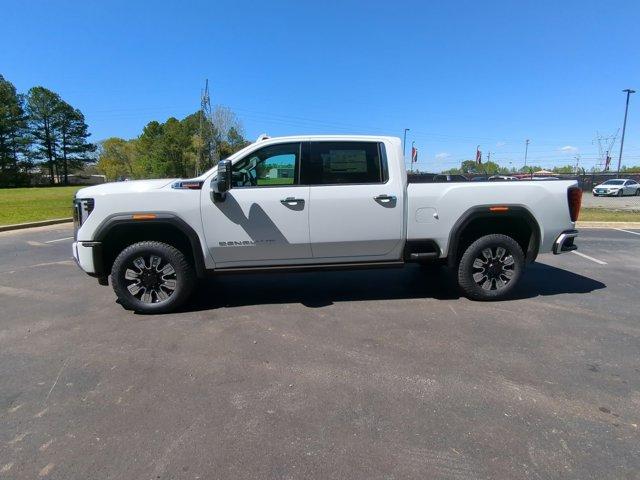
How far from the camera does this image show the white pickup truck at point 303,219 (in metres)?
4.60

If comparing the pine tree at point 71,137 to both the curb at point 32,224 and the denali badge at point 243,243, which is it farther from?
the denali badge at point 243,243

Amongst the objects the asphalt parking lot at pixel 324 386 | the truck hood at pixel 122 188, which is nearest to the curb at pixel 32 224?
the asphalt parking lot at pixel 324 386

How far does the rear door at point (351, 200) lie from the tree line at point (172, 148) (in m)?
48.5

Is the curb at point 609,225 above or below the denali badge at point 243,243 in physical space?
below

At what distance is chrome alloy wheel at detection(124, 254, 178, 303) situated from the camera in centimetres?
471

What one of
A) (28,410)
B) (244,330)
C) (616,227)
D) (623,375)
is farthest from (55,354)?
(616,227)

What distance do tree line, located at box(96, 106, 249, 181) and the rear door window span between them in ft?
159

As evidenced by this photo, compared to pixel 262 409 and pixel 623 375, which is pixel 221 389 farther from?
pixel 623 375

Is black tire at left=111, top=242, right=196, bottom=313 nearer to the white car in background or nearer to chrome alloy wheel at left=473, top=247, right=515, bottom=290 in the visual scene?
chrome alloy wheel at left=473, top=247, right=515, bottom=290

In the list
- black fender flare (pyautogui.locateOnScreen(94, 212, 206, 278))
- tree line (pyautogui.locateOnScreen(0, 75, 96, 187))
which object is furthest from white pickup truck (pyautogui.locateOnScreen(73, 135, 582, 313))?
tree line (pyautogui.locateOnScreen(0, 75, 96, 187))

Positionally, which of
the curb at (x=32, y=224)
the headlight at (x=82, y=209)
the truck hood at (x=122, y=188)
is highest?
the truck hood at (x=122, y=188)

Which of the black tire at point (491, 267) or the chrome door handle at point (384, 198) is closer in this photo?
the chrome door handle at point (384, 198)

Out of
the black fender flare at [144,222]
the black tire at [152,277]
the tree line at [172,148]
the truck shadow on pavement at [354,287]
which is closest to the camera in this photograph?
the black fender flare at [144,222]

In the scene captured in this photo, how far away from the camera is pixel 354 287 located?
19.4 ft
